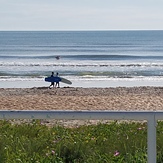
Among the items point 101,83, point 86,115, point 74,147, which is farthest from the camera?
point 101,83

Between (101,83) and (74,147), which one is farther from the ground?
(101,83)

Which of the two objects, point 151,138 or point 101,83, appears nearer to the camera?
point 151,138

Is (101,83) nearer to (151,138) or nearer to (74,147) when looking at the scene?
(74,147)

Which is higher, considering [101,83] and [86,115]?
[101,83]

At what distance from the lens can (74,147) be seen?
12.9 feet

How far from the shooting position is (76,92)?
22344mm

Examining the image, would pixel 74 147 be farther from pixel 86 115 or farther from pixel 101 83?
pixel 101 83

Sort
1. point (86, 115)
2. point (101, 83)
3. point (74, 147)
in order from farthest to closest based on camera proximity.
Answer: point (101, 83) < point (74, 147) < point (86, 115)

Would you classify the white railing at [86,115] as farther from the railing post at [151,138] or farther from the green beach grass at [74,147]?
the green beach grass at [74,147]

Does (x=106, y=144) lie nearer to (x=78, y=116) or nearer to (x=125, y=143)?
(x=125, y=143)

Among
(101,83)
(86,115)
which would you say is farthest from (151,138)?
(101,83)

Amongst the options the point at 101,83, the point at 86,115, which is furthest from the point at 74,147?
the point at 101,83

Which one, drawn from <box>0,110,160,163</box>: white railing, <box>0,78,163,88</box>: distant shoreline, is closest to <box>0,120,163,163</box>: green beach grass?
<box>0,110,160,163</box>: white railing

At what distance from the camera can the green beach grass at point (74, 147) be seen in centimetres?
384
